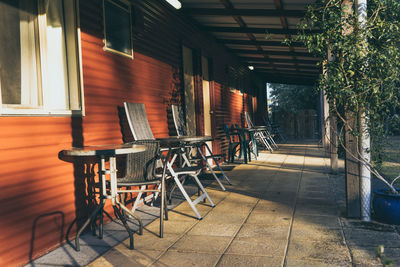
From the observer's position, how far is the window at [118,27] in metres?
3.92

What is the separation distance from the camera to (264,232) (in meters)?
3.08

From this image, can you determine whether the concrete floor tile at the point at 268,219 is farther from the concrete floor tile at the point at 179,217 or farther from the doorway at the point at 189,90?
the doorway at the point at 189,90

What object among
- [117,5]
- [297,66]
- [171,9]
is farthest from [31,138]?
[297,66]

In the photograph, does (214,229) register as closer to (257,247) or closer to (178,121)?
(257,247)

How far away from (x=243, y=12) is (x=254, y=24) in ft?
3.60

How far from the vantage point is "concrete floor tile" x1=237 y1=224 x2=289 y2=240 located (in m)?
2.96

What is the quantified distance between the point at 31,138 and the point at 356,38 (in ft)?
9.40

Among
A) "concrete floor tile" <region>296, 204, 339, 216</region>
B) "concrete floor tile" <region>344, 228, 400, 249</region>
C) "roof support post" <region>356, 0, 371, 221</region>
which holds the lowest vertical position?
"concrete floor tile" <region>344, 228, 400, 249</region>

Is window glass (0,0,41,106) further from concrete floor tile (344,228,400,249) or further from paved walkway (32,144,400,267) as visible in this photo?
concrete floor tile (344,228,400,249)

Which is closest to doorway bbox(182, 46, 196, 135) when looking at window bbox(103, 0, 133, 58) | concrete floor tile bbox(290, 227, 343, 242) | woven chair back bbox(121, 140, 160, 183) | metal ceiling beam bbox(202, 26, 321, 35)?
metal ceiling beam bbox(202, 26, 321, 35)

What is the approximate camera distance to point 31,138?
8.70 feet

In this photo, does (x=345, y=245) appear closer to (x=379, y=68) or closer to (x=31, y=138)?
(x=379, y=68)

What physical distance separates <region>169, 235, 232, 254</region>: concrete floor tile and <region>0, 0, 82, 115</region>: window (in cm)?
149

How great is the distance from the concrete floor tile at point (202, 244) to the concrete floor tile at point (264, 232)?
21cm
